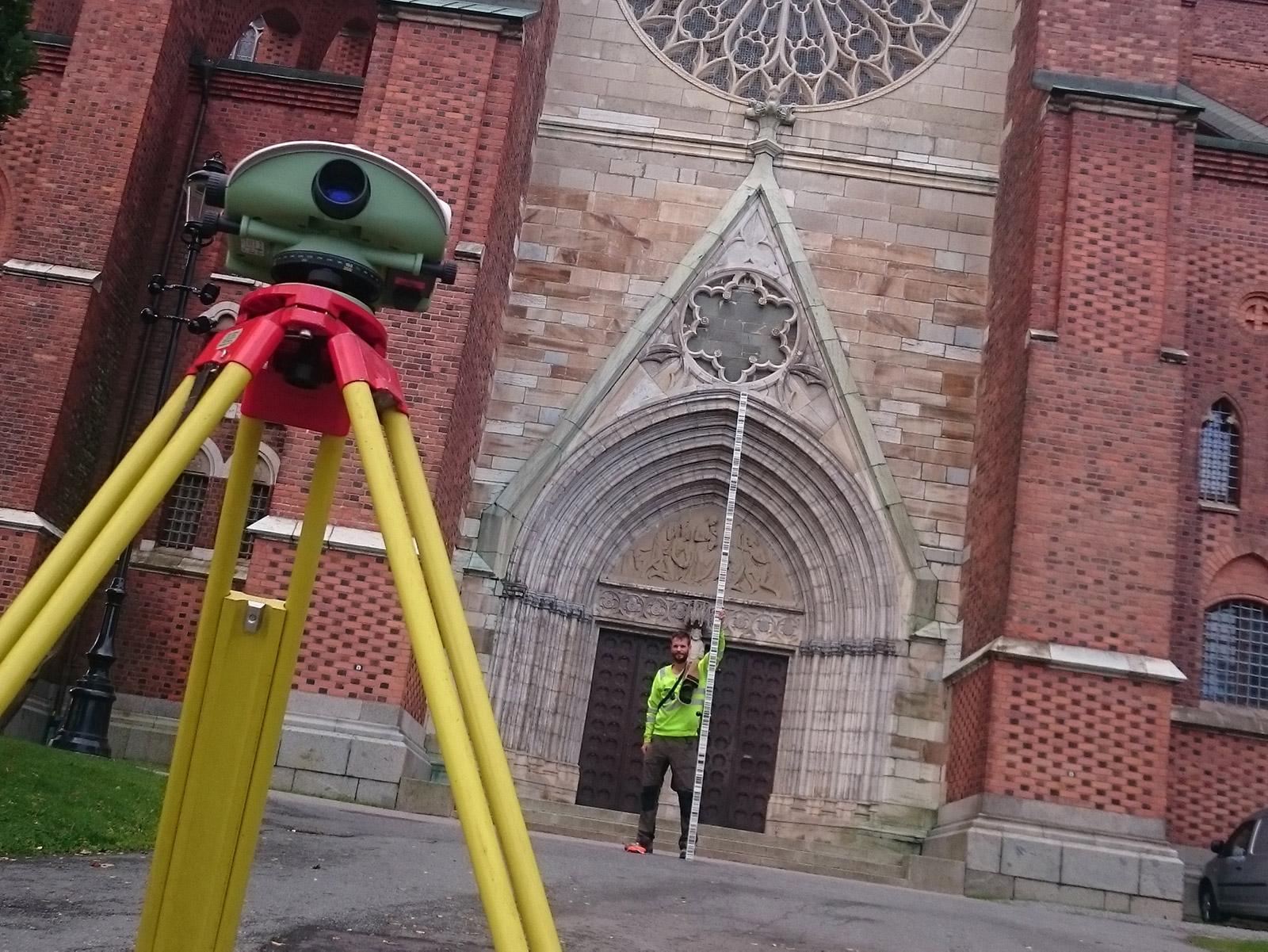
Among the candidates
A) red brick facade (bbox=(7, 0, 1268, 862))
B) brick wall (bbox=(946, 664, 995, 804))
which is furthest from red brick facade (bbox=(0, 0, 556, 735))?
brick wall (bbox=(946, 664, 995, 804))

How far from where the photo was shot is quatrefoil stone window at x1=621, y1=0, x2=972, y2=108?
15.9 m

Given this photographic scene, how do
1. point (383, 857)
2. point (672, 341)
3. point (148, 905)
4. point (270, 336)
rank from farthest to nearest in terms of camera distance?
point (672, 341), point (383, 857), point (148, 905), point (270, 336)

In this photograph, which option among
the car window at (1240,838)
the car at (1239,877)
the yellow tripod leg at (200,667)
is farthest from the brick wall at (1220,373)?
the yellow tripod leg at (200,667)

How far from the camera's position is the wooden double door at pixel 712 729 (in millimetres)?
14203

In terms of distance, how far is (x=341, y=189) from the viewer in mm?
2145

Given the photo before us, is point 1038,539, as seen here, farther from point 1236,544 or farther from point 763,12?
point 763,12

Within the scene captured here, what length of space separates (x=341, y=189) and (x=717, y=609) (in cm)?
1030

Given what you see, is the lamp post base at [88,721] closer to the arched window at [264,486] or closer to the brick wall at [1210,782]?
the arched window at [264,486]

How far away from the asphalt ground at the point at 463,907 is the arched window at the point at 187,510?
5771 mm

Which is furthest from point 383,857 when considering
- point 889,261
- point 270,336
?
point 889,261

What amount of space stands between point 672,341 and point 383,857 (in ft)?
28.9

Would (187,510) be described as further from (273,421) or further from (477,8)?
(273,421)

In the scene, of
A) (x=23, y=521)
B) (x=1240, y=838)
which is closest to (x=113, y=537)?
(x=23, y=521)

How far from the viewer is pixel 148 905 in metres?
2.16
